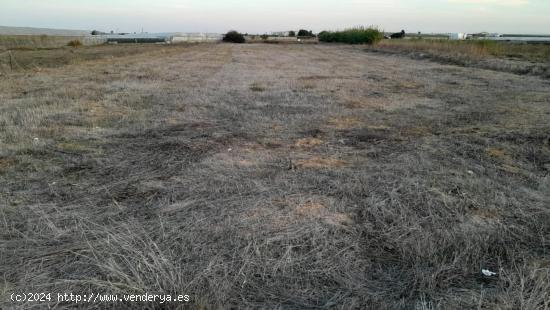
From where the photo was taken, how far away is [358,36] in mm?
47031

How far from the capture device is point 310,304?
7.75 feet

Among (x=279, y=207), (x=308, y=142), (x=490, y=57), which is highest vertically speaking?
(x=490, y=57)

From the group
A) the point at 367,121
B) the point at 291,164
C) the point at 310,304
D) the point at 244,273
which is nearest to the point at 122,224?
the point at 244,273

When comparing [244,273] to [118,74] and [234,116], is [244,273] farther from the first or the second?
[118,74]

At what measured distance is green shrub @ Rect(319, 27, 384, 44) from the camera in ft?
142

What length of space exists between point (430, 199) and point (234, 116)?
4517mm

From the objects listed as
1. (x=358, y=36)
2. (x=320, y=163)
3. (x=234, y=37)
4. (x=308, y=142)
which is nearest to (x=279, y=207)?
(x=320, y=163)

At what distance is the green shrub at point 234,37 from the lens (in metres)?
60.6

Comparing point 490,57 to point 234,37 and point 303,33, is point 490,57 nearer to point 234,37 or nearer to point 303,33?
point 234,37

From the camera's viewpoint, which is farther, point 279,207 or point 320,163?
point 320,163

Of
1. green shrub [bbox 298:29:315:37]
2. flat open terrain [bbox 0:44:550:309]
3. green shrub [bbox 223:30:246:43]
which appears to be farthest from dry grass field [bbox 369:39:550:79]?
green shrub [bbox 298:29:315:37]

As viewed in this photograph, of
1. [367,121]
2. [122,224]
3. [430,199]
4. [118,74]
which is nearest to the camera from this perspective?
[122,224]

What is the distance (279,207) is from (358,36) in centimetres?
4753

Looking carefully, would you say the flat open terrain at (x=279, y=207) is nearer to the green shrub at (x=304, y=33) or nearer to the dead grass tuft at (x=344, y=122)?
the dead grass tuft at (x=344, y=122)
